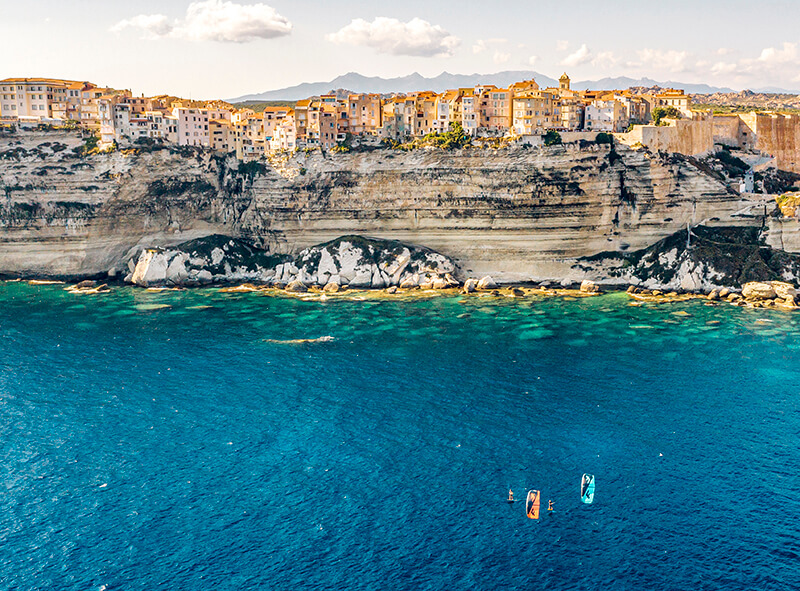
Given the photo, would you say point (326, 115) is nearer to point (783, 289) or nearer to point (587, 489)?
point (783, 289)

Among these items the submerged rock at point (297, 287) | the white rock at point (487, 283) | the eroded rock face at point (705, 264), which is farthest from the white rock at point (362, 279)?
the eroded rock face at point (705, 264)

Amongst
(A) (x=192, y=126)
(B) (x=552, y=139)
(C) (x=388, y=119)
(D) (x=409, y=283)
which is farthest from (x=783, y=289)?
(A) (x=192, y=126)

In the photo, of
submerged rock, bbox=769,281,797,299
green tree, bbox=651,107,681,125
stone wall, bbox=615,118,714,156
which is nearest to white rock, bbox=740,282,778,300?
submerged rock, bbox=769,281,797,299

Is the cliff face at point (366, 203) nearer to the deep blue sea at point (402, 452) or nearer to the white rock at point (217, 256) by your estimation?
the white rock at point (217, 256)

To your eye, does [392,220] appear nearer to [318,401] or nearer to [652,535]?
[318,401]

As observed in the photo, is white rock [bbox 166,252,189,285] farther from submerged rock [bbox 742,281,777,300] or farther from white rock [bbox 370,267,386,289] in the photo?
submerged rock [bbox 742,281,777,300]
